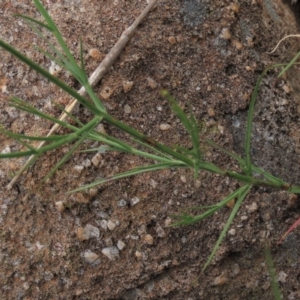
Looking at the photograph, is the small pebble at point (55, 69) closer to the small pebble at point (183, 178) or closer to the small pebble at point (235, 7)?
the small pebble at point (183, 178)

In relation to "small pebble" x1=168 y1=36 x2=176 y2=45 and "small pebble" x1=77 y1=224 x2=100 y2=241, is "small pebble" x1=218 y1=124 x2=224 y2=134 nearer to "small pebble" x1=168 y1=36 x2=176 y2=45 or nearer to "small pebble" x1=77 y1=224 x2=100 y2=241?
"small pebble" x1=168 y1=36 x2=176 y2=45

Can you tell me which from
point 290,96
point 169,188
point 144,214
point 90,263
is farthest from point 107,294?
point 290,96

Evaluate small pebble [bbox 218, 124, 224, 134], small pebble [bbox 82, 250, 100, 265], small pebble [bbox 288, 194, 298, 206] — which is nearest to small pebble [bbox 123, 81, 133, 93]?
small pebble [bbox 218, 124, 224, 134]

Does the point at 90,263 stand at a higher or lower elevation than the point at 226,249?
higher

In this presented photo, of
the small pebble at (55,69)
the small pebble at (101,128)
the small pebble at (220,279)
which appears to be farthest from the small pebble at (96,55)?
the small pebble at (220,279)

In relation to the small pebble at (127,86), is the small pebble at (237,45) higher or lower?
lower

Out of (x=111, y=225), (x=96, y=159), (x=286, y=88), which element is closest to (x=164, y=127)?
(x=96, y=159)

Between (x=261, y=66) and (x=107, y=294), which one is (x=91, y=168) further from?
(x=261, y=66)
